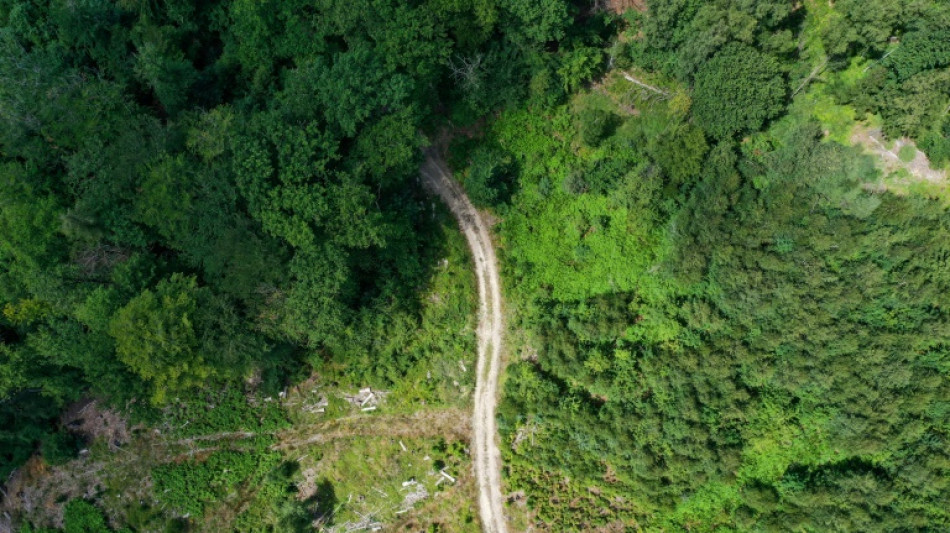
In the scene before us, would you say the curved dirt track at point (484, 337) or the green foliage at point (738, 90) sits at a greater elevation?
the green foliage at point (738, 90)

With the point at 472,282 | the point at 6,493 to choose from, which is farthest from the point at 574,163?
the point at 6,493

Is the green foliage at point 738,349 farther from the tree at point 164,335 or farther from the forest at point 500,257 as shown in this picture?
the tree at point 164,335

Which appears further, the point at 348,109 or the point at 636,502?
the point at 636,502

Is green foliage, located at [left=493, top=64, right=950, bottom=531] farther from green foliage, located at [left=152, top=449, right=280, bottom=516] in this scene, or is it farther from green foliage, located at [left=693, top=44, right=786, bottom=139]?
green foliage, located at [left=152, top=449, right=280, bottom=516]

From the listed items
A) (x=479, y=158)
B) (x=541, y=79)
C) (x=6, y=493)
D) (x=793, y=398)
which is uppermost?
(x=541, y=79)

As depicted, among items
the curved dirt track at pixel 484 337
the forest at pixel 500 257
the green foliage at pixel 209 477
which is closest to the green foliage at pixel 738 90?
the forest at pixel 500 257

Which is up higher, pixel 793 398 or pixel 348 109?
pixel 348 109

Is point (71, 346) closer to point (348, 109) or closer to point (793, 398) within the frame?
point (348, 109)
